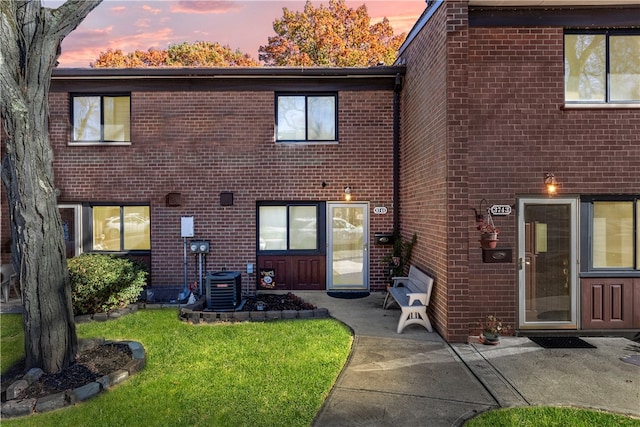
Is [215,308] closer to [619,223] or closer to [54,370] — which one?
[54,370]

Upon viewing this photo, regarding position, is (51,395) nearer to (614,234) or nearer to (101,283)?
(101,283)

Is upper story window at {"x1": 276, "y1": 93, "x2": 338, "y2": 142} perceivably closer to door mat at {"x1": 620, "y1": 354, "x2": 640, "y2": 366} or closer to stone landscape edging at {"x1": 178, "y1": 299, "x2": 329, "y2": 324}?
stone landscape edging at {"x1": 178, "y1": 299, "x2": 329, "y2": 324}

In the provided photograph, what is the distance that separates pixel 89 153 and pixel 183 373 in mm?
7088

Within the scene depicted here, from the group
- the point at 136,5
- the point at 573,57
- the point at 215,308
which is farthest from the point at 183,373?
the point at 136,5

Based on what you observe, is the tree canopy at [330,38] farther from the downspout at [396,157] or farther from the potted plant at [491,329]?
the potted plant at [491,329]

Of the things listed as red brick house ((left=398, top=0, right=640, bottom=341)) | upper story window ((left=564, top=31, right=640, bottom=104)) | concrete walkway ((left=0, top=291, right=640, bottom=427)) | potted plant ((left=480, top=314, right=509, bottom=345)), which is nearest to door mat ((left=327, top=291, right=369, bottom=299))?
concrete walkway ((left=0, top=291, right=640, bottom=427))

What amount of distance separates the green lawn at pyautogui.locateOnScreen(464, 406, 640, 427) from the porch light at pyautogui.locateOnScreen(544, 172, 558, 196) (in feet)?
11.5

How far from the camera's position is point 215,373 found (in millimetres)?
4711

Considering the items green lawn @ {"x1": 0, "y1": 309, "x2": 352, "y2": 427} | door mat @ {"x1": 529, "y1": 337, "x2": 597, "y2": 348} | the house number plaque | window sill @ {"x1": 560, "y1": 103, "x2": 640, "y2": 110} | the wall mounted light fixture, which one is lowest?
door mat @ {"x1": 529, "y1": 337, "x2": 597, "y2": 348}

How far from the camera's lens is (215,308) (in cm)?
755

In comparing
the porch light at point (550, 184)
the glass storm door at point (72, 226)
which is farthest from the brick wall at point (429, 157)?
the glass storm door at point (72, 226)

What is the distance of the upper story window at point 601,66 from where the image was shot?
629cm

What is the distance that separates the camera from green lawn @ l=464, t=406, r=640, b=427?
142 inches

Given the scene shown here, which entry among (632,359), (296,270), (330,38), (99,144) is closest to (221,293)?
(296,270)
